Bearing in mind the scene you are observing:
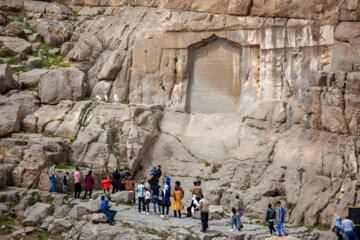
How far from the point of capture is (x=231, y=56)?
32812 millimetres

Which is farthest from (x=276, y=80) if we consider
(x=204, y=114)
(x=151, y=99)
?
(x=151, y=99)

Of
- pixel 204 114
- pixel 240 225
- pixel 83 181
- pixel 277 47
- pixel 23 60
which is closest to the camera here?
pixel 240 225

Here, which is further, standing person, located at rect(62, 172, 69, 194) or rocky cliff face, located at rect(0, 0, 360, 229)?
standing person, located at rect(62, 172, 69, 194)

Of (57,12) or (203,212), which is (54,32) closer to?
(57,12)

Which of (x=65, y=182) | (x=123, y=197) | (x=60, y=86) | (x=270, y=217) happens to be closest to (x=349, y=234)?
(x=270, y=217)

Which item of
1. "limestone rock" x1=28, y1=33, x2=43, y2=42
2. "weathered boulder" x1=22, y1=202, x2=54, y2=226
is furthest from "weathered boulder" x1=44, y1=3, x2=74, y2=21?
"weathered boulder" x1=22, y1=202, x2=54, y2=226

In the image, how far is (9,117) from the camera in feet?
102

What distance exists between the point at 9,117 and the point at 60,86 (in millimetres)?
3450

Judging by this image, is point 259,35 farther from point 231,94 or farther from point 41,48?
point 41,48

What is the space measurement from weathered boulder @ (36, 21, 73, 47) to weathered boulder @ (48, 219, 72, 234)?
15.3 m

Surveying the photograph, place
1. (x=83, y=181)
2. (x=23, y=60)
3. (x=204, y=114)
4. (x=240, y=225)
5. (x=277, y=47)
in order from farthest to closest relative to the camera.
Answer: (x=23, y=60), (x=204, y=114), (x=277, y=47), (x=83, y=181), (x=240, y=225)

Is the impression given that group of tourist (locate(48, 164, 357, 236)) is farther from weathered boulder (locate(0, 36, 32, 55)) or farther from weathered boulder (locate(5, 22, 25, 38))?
weathered boulder (locate(5, 22, 25, 38))

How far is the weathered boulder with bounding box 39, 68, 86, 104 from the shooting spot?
3319 centimetres

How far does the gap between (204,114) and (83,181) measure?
7689 millimetres
